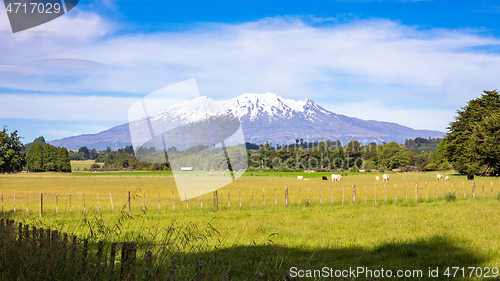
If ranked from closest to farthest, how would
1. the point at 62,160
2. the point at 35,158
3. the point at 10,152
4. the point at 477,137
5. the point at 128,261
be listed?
the point at 128,261, the point at 477,137, the point at 10,152, the point at 35,158, the point at 62,160

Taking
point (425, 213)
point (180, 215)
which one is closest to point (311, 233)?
point (425, 213)

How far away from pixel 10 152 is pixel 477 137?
80015 mm

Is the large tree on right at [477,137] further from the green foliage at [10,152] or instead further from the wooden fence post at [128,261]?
the green foliage at [10,152]

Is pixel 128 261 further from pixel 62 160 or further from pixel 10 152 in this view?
pixel 62 160

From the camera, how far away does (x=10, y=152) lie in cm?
7406

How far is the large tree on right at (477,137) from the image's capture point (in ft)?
185

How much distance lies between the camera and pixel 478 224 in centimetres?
1530

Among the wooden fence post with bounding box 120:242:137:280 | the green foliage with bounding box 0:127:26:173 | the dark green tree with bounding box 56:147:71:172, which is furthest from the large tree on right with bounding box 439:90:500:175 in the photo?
the dark green tree with bounding box 56:147:71:172

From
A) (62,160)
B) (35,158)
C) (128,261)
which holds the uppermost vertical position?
(35,158)

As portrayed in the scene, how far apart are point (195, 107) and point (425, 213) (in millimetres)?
14307

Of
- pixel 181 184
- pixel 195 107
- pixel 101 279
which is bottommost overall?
pixel 101 279

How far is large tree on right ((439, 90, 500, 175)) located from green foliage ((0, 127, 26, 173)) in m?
78.7

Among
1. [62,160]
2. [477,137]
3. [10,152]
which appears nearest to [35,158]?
[62,160]

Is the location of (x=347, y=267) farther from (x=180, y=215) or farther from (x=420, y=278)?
(x=180, y=215)
